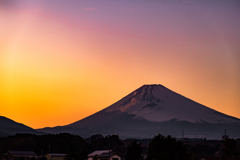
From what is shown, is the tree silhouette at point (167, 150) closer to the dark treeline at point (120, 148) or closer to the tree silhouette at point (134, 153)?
the dark treeline at point (120, 148)

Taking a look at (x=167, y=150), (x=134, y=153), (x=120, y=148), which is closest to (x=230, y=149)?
(x=167, y=150)

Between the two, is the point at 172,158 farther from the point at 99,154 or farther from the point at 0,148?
the point at 0,148

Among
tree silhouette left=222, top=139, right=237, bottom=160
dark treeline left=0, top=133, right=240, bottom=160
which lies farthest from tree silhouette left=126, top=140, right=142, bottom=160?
tree silhouette left=222, top=139, right=237, bottom=160

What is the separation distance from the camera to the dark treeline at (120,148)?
76.1 m

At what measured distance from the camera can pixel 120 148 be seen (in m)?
A: 140

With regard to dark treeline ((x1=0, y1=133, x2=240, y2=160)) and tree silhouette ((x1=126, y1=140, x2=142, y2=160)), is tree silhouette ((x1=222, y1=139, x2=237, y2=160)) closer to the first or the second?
dark treeline ((x1=0, y1=133, x2=240, y2=160))

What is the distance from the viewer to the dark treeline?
76.1 m

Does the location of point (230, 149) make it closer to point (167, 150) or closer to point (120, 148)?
point (167, 150)

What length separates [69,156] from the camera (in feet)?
295

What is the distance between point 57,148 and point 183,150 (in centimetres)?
5590

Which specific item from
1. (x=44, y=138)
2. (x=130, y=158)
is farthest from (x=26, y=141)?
(x=130, y=158)

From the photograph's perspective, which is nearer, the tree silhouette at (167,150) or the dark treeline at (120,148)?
the tree silhouette at (167,150)

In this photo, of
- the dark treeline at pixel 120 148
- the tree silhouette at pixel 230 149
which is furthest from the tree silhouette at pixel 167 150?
the tree silhouette at pixel 230 149

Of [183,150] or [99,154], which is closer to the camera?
[183,150]
